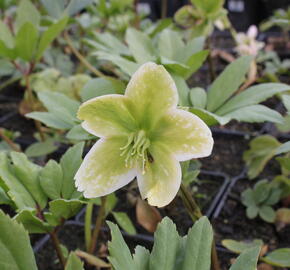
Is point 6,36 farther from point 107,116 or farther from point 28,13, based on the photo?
point 107,116

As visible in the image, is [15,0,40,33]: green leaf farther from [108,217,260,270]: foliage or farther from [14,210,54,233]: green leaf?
[108,217,260,270]: foliage

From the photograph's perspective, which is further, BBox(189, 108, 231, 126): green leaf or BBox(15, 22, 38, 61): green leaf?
BBox(15, 22, 38, 61): green leaf

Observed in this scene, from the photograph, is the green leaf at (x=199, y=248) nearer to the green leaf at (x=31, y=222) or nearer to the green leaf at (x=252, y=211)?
the green leaf at (x=31, y=222)

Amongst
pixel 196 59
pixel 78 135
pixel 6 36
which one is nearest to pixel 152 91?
pixel 78 135

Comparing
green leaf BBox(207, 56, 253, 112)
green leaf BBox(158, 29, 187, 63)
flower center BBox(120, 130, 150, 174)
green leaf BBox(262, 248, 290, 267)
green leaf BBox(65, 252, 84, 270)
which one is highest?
flower center BBox(120, 130, 150, 174)

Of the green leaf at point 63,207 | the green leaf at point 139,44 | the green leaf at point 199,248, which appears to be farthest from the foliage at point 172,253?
the green leaf at point 139,44

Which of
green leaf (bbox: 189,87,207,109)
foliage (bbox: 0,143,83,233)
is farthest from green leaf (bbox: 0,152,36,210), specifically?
green leaf (bbox: 189,87,207,109)

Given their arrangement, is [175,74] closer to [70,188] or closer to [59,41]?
[70,188]
